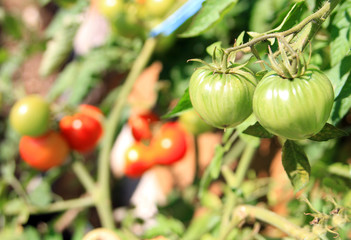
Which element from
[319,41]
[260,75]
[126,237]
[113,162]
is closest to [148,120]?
[126,237]

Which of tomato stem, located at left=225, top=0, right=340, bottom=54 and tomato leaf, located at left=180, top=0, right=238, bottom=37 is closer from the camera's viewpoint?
tomato stem, located at left=225, top=0, right=340, bottom=54

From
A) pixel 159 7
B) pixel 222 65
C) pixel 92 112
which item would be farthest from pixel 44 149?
pixel 222 65

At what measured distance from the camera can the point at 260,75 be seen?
0.50 meters

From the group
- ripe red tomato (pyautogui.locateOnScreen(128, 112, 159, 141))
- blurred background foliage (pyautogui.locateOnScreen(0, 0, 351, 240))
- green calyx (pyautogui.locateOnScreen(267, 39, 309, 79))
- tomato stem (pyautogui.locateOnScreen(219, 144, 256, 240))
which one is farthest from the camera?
ripe red tomato (pyautogui.locateOnScreen(128, 112, 159, 141))

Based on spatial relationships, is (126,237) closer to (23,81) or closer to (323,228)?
(323,228)

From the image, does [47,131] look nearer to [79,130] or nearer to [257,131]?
[79,130]

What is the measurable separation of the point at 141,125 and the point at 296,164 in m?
0.71

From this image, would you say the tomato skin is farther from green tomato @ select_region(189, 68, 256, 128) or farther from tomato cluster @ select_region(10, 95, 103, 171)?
green tomato @ select_region(189, 68, 256, 128)

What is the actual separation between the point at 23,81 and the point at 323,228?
4.98ft

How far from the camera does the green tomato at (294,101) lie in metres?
0.41

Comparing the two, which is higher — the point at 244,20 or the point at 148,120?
the point at 244,20

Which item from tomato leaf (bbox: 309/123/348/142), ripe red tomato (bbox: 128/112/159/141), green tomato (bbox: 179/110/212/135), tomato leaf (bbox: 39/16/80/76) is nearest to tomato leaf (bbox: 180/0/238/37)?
tomato leaf (bbox: 309/123/348/142)

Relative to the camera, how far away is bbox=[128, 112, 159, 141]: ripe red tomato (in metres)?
1.19

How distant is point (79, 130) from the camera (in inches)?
45.2
